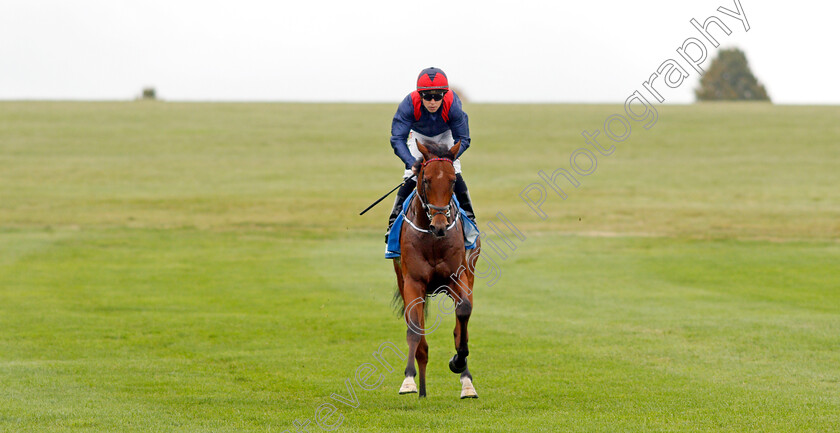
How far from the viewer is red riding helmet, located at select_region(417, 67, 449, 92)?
35.0ft

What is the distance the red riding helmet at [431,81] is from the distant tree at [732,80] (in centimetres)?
10687

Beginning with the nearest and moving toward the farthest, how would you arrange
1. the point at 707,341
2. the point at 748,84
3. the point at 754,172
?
1. the point at 707,341
2. the point at 754,172
3. the point at 748,84

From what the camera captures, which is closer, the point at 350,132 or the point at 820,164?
the point at 820,164

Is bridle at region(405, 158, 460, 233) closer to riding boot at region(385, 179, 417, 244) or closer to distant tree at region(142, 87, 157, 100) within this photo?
riding boot at region(385, 179, 417, 244)

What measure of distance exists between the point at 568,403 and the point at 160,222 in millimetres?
28969

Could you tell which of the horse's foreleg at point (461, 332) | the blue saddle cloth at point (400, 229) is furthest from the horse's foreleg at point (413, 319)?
the blue saddle cloth at point (400, 229)

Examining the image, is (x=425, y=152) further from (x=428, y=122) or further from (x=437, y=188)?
(x=428, y=122)

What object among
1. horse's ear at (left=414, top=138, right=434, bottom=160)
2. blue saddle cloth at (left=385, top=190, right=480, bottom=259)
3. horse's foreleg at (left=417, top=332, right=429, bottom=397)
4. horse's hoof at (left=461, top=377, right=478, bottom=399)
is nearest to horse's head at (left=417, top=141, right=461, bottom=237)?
horse's ear at (left=414, top=138, right=434, bottom=160)

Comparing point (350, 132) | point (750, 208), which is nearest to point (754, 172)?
point (750, 208)

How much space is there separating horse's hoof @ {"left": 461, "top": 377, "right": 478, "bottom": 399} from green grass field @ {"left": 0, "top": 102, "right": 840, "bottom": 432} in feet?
0.43

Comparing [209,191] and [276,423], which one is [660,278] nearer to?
[276,423]

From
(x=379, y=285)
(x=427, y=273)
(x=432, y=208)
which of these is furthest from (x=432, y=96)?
(x=379, y=285)

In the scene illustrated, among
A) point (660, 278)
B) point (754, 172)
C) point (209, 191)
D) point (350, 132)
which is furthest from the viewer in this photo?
point (350, 132)

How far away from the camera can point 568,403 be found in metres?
10.2
